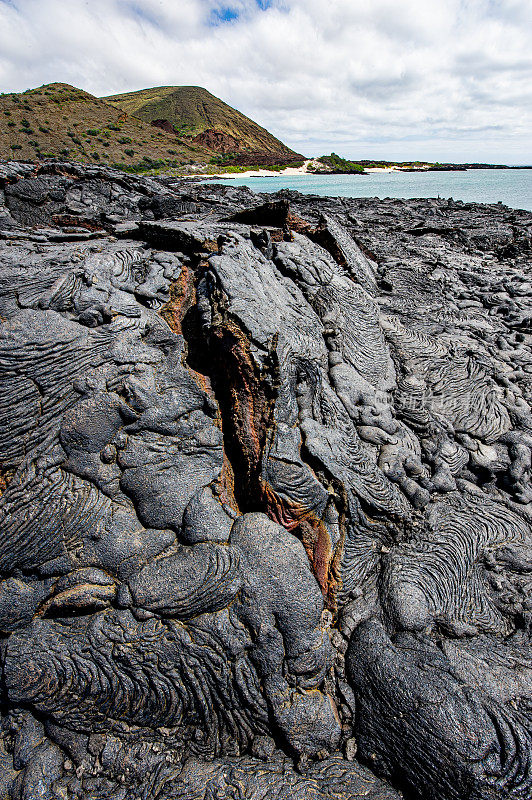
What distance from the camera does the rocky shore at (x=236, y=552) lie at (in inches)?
81.6

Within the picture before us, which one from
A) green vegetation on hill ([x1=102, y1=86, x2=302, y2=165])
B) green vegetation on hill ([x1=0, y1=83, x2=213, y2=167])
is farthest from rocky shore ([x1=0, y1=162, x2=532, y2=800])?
green vegetation on hill ([x1=102, y1=86, x2=302, y2=165])

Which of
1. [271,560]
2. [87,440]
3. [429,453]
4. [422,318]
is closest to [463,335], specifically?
[422,318]

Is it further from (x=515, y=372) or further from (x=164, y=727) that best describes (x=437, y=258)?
(x=164, y=727)

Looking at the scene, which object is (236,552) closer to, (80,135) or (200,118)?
(80,135)

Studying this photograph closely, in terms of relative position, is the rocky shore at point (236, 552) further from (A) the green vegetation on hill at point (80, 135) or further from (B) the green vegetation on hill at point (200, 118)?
(B) the green vegetation on hill at point (200, 118)

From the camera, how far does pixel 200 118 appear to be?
96875 mm

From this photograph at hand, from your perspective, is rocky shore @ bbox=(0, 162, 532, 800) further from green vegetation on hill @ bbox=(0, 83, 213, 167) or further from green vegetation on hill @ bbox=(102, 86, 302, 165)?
green vegetation on hill @ bbox=(102, 86, 302, 165)

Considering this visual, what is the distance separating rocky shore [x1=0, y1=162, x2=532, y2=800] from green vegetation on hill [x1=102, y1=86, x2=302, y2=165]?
9069 cm

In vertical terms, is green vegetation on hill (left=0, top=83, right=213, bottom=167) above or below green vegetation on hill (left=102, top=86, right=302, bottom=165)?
below

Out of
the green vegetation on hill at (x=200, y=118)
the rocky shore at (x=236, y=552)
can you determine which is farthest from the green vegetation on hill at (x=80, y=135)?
the rocky shore at (x=236, y=552)

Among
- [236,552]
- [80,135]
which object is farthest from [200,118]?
[236,552]

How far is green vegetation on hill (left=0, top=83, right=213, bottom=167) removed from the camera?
48.1 m

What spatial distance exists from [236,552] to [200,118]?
119648mm

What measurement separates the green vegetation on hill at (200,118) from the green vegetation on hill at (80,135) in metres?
17.3
